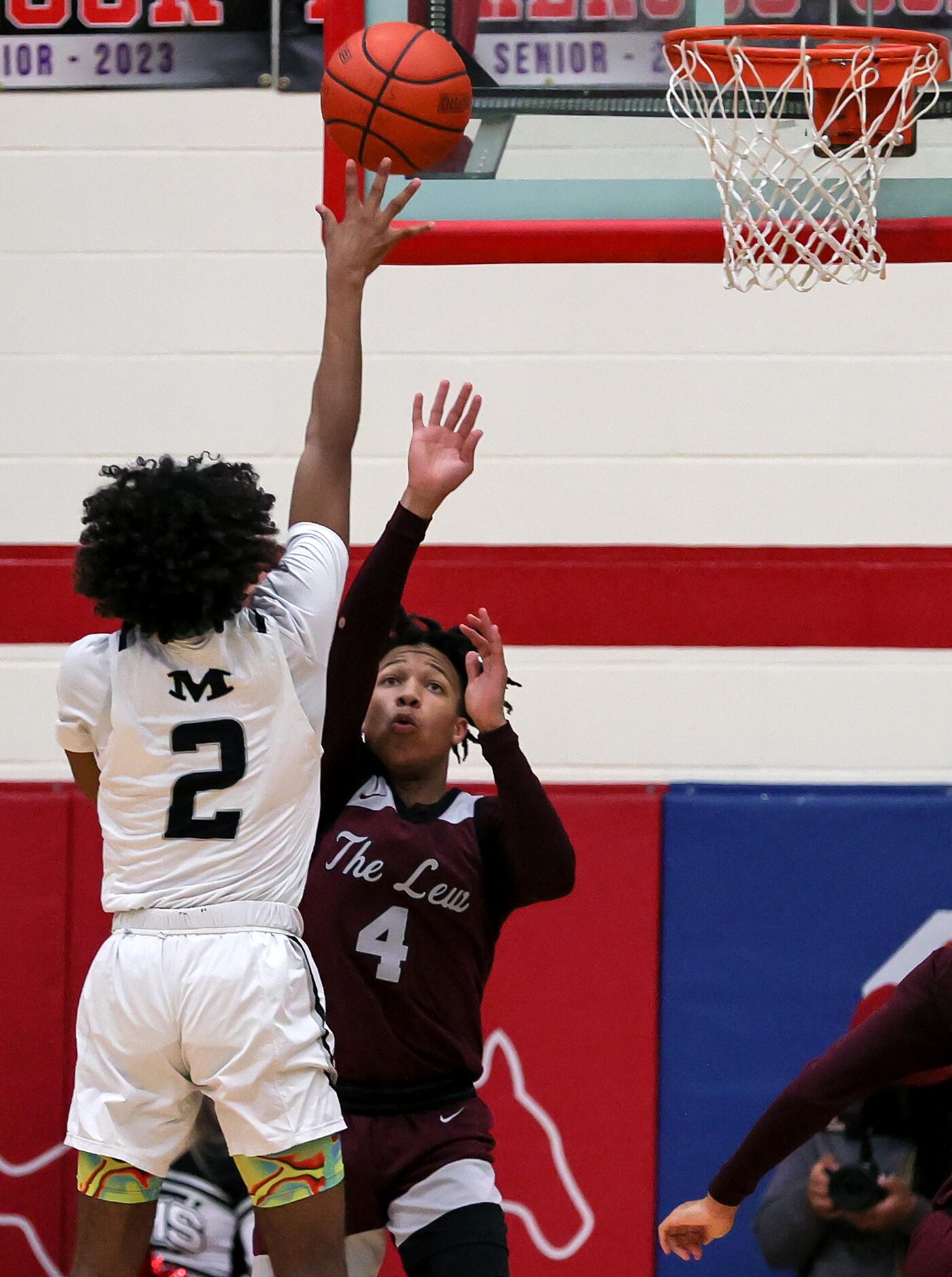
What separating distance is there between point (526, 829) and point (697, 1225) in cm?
80

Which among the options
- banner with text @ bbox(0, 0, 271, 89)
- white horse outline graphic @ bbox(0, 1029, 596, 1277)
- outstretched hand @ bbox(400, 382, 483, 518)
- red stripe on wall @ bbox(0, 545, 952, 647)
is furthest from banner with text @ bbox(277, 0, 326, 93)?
white horse outline graphic @ bbox(0, 1029, 596, 1277)

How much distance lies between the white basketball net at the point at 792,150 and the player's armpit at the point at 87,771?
1.66 metres

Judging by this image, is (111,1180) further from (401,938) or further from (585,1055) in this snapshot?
(585,1055)

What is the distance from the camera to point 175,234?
15.2 feet

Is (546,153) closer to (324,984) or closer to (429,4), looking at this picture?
(429,4)

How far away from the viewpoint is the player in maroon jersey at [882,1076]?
2.55 m

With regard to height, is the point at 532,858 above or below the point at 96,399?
below

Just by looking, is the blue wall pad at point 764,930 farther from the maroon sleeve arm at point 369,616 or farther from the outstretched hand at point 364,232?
the outstretched hand at point 364,232

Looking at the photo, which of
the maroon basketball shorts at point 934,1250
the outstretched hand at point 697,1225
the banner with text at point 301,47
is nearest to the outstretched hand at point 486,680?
the outstretched hand at point 697,1225

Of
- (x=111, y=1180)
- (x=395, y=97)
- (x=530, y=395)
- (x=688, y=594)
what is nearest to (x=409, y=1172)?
(x=111, y=1180)

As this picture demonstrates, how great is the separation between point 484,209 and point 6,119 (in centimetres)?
184

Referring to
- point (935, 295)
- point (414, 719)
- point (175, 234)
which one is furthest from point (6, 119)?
point (935, 295)

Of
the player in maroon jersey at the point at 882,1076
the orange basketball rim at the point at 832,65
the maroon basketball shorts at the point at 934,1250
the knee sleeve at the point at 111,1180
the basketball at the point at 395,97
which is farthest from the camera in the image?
the orange basketball rim at the point at 832,65

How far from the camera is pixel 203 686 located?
106 inches
